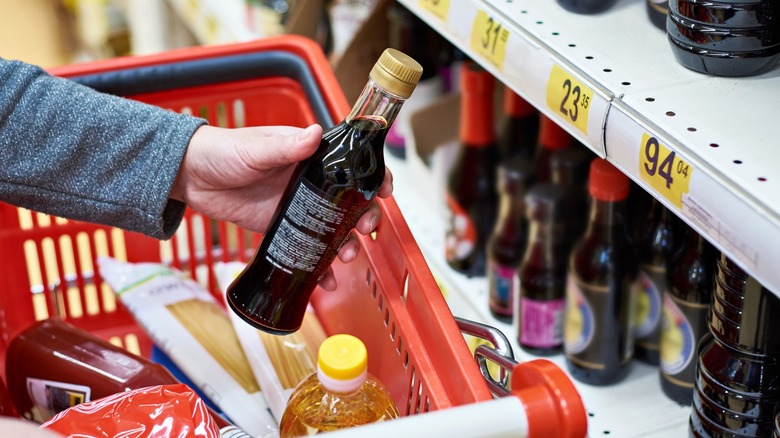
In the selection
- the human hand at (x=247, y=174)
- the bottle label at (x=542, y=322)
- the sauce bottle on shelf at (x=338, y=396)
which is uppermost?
the human hand at (x=247, y=174)

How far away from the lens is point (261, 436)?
1083 millimetres

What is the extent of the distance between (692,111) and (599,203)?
34 centimetres

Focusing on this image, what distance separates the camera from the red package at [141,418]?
32.3 inches

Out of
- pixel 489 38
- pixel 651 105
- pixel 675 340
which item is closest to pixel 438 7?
pixel 489 38

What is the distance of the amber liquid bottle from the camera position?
88 centimetres

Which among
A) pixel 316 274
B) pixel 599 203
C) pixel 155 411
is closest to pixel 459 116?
pixel 599 203

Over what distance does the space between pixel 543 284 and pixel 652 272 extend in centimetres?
15

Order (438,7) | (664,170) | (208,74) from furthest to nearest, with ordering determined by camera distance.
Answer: (208,74) < (438,7) < (664,170)

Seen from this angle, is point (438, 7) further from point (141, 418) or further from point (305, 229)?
point (141, 418)

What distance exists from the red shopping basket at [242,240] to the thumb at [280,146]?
0.12m

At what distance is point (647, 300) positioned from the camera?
3.88ft

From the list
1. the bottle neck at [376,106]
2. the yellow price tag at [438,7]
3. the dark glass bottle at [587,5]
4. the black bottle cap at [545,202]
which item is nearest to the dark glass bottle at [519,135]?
the black bottle cap at [545,202]

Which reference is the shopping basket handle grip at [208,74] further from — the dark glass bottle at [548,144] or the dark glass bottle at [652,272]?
the dark glass bottle at [652,272]

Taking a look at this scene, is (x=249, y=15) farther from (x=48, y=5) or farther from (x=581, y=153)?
(x=48, y=5)
